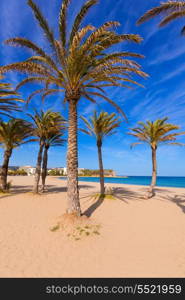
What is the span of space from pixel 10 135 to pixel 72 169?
12.0 metres

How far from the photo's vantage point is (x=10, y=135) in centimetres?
1562

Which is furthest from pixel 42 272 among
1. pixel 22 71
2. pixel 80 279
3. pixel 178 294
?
pixel 22 71

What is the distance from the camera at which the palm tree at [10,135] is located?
50.6ft

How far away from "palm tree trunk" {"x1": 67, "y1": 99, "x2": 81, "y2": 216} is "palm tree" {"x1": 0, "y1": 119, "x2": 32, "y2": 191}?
10273 millimetres

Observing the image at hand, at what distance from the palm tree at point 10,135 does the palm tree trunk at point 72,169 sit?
10.3 meters

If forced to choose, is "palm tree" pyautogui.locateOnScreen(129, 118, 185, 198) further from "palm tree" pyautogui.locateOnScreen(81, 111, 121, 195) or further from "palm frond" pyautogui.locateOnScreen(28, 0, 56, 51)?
"palm frond" pyautogui.locateOnScreen(28, 0, 56, 51)

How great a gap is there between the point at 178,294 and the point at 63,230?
14.1ft

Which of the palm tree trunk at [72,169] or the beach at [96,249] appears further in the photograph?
the palm tree trunk at [72,169]

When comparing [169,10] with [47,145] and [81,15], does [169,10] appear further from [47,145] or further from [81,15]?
[47,145]

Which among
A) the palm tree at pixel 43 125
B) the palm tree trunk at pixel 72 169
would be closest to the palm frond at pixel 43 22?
the palm tree trunk at pixel 72 169

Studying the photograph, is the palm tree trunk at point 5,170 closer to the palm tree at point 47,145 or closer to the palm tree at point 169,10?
the palm tree at point 47,145

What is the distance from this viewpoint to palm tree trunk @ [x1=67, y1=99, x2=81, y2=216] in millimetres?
7035

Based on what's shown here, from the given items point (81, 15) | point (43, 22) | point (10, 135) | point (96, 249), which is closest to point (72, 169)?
point (96, 249)

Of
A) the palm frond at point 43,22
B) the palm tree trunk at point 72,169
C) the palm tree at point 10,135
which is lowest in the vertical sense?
the palm tree trunk at point 72,169
